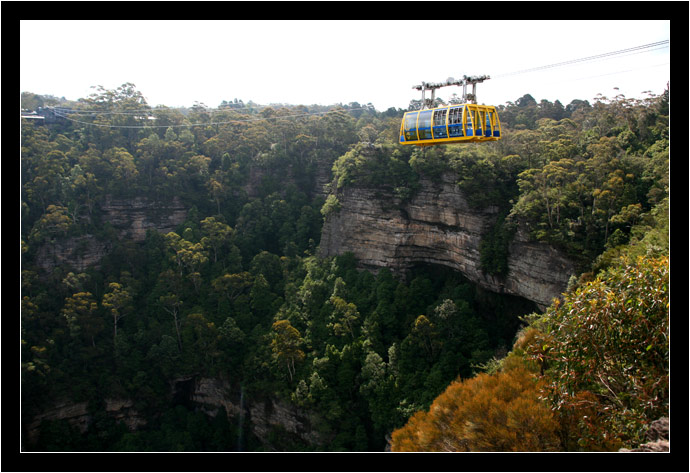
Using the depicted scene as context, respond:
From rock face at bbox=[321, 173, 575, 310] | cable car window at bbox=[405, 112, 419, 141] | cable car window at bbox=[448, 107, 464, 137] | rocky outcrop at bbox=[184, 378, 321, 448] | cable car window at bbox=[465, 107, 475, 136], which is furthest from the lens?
rocky outcrop at bbox=[184, 378, 321, 448]

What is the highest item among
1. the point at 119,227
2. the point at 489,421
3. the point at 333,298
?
the point at 119,227

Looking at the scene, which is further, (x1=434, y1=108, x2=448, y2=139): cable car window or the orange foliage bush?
(x1=434, y1=108, x2=448, y2=139): cable car window

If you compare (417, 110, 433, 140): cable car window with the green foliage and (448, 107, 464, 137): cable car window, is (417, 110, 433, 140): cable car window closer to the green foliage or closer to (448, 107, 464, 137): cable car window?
(448, 107, 464, 137): cable car window

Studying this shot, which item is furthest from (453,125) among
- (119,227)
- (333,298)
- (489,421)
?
(119,227)

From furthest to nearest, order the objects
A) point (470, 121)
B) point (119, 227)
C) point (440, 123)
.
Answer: point (119, 227)
point (440, 123)
point (470, 121)

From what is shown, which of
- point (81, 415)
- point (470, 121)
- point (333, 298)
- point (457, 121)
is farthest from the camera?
point (333, 298)

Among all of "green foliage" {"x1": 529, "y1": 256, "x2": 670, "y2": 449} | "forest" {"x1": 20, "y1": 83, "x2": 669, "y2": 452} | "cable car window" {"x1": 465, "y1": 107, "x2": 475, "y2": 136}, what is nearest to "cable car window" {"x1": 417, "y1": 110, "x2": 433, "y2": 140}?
"cable car window" {"x1": 465, "y1": 107, "x2": 475, "y2": 136}

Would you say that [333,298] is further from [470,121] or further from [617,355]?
[617,355]
